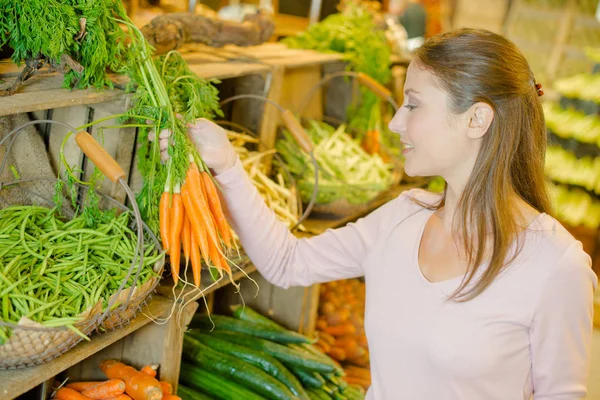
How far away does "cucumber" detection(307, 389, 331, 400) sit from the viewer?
2.77 metres

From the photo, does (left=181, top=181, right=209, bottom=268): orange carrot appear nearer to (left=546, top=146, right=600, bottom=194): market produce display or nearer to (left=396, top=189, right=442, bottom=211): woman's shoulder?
(left=396, top=189, right=442, bottom=211): woman's shoulder

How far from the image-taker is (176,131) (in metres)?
1.81

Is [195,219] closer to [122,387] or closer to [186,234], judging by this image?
[186,234]

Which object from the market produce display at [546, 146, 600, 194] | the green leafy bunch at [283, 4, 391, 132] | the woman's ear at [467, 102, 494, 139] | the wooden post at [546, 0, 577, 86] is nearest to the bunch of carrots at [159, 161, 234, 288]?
the woman's ear at [467, 102, 494, 139]

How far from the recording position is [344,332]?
11.1ft

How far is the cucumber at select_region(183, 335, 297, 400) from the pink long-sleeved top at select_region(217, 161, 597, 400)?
67 cm

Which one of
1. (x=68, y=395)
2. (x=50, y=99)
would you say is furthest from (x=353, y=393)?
(x=50, y=99)

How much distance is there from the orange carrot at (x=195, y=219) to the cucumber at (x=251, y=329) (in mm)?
1038

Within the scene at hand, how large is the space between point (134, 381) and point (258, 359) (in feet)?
2.45

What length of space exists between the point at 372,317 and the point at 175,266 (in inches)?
23.5

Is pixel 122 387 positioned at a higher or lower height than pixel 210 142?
lower

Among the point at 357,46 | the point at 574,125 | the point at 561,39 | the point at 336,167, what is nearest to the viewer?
the point at 336,167

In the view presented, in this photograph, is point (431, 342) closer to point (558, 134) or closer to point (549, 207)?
point (549, 207)

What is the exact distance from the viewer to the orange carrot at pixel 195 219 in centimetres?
184
